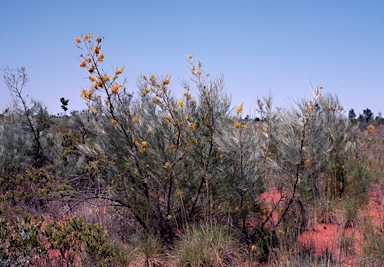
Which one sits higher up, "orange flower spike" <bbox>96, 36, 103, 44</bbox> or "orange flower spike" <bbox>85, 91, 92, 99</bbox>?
"orange flower spike" <bbox>96, 36, 103, 44</bbox>

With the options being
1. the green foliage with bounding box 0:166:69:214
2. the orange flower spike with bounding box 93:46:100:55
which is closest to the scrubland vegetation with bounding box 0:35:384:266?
the orange flower spike with bounding box 93:46:100:55

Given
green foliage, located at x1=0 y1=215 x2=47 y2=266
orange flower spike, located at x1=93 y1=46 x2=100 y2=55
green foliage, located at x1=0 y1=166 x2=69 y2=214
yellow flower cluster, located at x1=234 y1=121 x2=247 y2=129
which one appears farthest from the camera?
green foliage, located at x1=0 y1=166 x2=69 y2=214

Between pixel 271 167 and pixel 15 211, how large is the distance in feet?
12.5

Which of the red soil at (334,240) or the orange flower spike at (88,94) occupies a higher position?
the orange flower spike at (88,94)

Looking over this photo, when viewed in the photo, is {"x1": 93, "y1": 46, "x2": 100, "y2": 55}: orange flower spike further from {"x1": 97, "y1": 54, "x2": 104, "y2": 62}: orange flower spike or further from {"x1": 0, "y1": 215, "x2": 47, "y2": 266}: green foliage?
{"x1": 0, "y1": 215, "x2": 47, "y2": 266}: green foliage

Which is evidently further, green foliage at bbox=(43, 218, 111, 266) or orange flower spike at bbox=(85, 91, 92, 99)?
orange flower spike at bbox=(85, 91, 92, 99)

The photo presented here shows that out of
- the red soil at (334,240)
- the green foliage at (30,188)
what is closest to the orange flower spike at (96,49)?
the red soil at (334,240)

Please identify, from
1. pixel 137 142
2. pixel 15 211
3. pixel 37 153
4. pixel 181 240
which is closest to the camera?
pixel 137 142

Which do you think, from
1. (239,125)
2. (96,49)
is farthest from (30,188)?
(239,125)

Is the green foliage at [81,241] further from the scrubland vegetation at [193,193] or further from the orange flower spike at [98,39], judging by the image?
the orange flower spike at [98,39]

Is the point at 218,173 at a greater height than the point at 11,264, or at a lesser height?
greater

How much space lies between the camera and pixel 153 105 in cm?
457

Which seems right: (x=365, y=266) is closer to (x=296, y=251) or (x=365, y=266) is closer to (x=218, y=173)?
(x=296, y=251)

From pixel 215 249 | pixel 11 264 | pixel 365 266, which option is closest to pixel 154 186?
pixel 215 249
